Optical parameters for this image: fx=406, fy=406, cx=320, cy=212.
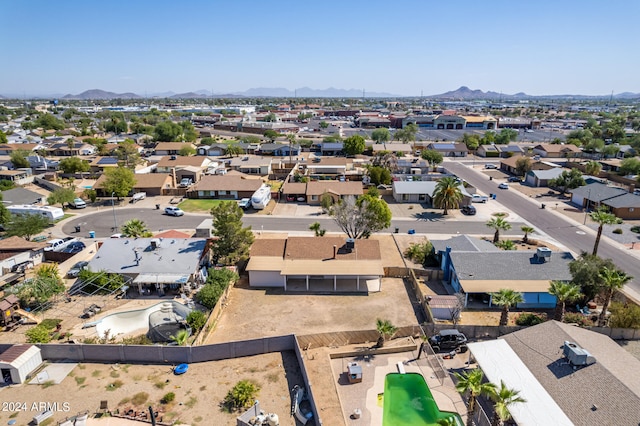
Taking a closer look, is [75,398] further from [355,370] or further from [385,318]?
[385,318]

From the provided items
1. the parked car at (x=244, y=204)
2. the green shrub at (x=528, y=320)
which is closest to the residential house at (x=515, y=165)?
the parked car at (x=244, y=204)

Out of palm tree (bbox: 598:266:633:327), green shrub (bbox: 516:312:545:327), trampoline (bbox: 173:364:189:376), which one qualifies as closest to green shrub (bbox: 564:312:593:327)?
palm tree (bbox: 598:266:633:327)

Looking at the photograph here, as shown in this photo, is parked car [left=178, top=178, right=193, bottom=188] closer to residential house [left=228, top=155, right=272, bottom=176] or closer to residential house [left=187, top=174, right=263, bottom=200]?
residential house [left=187, top=174, right=263, bottom=200]

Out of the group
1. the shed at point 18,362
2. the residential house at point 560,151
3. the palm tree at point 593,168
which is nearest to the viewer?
the shed at point 18,362

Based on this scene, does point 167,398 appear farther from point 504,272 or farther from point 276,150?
point 276,150

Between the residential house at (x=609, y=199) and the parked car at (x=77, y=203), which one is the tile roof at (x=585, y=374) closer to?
the residential house at (x=609, y=199)

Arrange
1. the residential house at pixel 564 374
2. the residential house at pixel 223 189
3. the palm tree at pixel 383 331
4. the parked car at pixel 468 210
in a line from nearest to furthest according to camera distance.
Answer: the residential house at pixel 564 374, the palm tree at pixel 383 331, the parked car at pixel 468 210, the residential house at pixel 223 189

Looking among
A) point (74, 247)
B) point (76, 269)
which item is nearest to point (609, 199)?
point (76, 269)

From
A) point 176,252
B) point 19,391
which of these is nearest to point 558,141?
point 176,252
